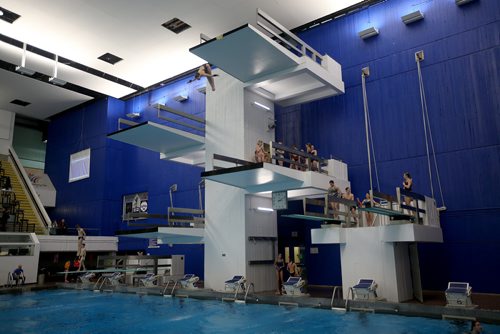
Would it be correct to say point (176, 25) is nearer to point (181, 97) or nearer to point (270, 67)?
point (181, 97)

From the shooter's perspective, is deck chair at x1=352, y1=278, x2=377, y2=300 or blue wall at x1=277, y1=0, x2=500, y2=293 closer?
deck chair at x1=352, y1=278, x2=377, y2=300

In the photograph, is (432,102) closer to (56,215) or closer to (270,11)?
(270,11)

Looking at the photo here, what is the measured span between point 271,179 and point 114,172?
1580 cm

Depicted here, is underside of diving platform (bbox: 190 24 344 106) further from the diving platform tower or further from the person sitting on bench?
the person sitting on bench

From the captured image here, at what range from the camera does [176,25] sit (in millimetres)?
18266

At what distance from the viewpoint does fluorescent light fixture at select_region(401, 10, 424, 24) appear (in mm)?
14680

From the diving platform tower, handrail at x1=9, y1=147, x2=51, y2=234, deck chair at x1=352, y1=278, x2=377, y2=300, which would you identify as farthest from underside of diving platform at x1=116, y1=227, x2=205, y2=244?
handrail at x1=9, y1=147, x2=51, y2=234

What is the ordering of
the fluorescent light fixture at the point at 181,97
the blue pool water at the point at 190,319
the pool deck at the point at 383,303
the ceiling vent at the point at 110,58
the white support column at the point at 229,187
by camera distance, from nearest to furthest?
the blue pool water at the point at 190,319
the pool deck at the point at 383,303
the white support column at the point at 229,187
the ceiling vent at the point at 110,58
the fluorescent light fixture at the point at 181,97

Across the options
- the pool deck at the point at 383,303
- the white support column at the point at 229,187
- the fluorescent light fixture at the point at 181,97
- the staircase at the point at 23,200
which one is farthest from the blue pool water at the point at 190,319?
the fluorescent light fixture at the point at 181,97

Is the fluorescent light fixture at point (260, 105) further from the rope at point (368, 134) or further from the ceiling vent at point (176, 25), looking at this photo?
the ceiling vent at point (176, 25)

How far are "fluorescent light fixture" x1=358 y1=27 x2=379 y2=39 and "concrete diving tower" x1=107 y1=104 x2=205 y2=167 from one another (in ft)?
24.0

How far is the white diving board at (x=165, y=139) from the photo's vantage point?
49.4 feet

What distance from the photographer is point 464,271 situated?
1267cm

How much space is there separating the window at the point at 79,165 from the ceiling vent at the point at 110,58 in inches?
310
